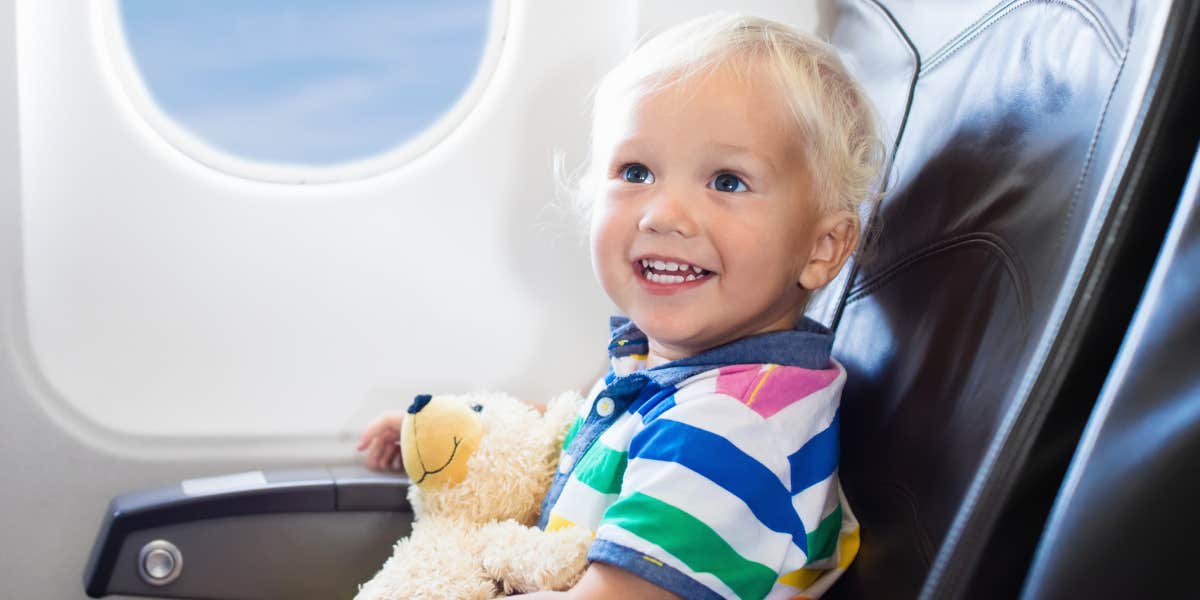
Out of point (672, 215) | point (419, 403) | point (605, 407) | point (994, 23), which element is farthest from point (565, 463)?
point (994, 23)

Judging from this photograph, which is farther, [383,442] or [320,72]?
[320,72]

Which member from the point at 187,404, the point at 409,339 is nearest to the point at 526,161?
the point at 409,339

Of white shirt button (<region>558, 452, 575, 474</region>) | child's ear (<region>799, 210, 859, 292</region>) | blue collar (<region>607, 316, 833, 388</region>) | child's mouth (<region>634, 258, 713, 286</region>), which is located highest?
A: child's ear (<region>799, 210, 859, 292</region>)

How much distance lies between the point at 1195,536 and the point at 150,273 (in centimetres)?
139

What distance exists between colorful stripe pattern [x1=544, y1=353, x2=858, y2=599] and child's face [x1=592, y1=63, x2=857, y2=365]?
85 mm

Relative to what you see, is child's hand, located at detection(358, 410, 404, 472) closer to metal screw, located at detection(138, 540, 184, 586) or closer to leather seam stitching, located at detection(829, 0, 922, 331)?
metal screw, located at detection(138, 540, 184, 586)

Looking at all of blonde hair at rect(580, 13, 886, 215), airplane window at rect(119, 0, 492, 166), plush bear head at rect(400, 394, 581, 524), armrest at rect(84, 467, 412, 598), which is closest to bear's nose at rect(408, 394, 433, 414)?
plush bear head at rect(400, 394, 581, 524)

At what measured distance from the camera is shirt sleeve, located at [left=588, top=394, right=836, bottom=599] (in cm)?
95

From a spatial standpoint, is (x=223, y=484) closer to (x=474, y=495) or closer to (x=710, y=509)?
(x=474, y=495)

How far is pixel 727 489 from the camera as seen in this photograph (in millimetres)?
961

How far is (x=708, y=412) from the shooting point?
1011 millimetres

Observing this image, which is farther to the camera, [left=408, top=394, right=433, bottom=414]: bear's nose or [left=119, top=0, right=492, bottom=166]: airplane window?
[left=119, top=0, right=492, bottom=166]: airplane window

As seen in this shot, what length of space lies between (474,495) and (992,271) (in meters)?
0.64

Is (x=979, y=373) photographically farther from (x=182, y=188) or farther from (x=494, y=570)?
(x=182, y=188)
